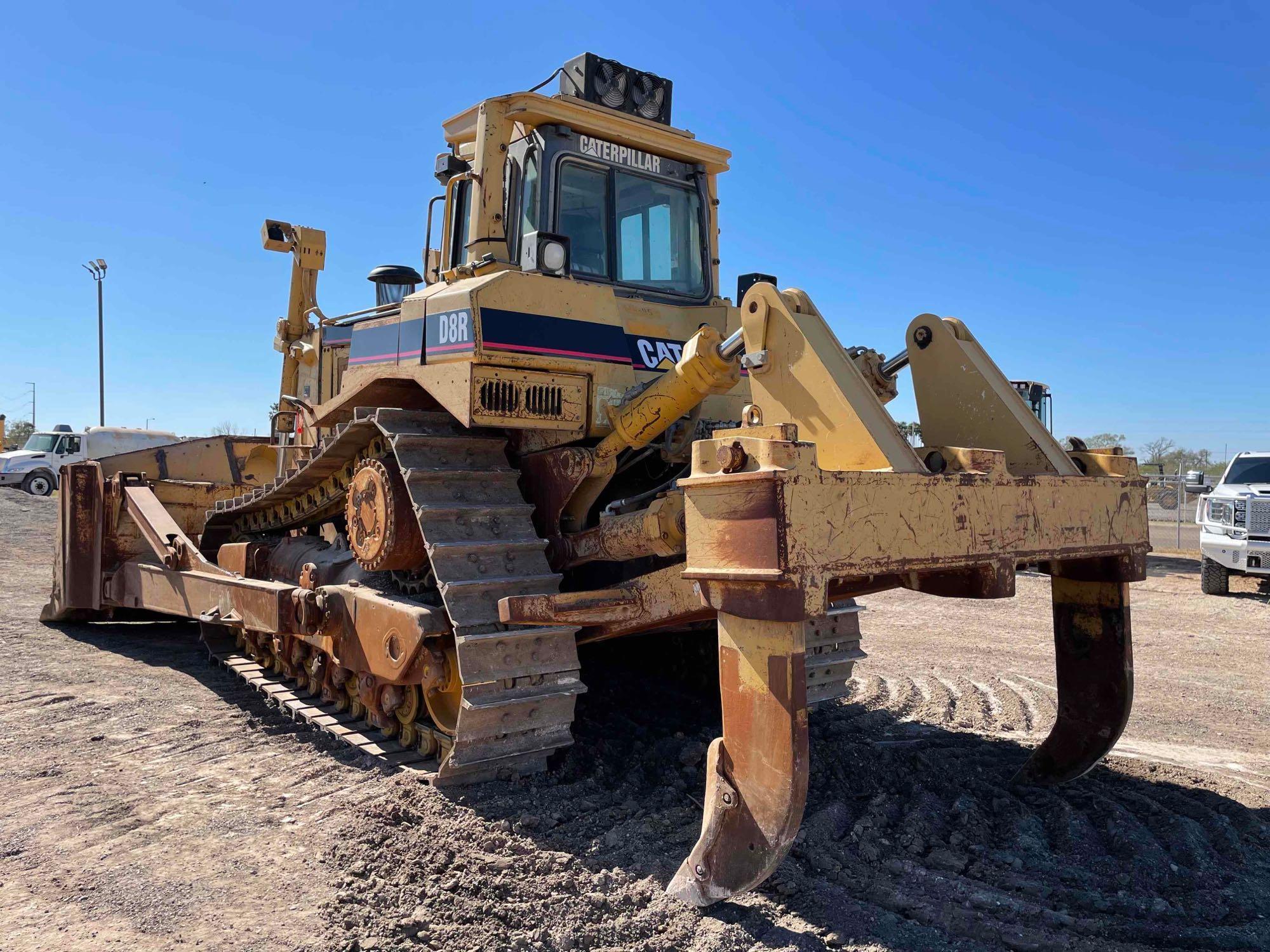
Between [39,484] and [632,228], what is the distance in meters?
27.1

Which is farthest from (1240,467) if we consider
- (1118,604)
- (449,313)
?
(449,313)

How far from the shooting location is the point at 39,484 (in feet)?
88.5

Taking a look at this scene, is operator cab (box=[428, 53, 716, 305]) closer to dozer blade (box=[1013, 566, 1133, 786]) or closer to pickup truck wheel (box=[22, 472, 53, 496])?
dozer blade (box=[1013, 566, 1133, 786])

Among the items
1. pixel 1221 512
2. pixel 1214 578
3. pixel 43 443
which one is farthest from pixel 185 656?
pixel 43 443

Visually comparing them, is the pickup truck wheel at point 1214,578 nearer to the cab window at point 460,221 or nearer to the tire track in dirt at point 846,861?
the tire track in dirt at point 846,861

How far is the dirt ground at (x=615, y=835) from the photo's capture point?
3344mm

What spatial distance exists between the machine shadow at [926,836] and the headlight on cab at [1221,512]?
9339 mm

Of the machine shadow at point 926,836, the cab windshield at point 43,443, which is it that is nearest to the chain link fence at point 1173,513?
the machine shadow at point 926,836

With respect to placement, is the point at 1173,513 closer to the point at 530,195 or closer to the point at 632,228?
the point at 632,228

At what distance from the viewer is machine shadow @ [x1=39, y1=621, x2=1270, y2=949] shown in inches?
131

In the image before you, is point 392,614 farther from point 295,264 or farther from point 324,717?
point 295,264

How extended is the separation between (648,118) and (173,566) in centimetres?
458

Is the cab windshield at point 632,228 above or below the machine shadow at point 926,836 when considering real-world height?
above

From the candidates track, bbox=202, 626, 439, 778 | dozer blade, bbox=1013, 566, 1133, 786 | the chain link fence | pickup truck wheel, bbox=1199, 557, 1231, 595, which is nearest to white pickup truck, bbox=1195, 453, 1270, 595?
pickup truck wheel, bbox=1199, 557, 1231, 595
